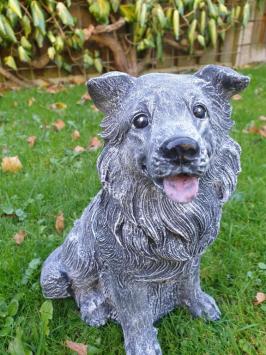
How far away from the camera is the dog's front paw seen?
1.92m

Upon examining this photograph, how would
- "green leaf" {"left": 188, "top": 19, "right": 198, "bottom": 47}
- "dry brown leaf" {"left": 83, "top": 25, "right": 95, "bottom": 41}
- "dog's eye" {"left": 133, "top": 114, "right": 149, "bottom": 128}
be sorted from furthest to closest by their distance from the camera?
"green leaf" {"left": 188, "top": 19, "right": 198, "bottom": 47} → "dry brown leaf" {"left": 83, "top": 25, "right": 95, "bottom": 41} → "dog's eye" {"left": 133, "top": 114, "right": 149, "bottom": 128}

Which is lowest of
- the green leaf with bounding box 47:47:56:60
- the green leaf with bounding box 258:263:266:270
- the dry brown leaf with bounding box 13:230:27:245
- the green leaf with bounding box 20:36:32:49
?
the green leaf with bounding box 258:263:266:270

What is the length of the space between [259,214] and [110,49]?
3546 millimetres

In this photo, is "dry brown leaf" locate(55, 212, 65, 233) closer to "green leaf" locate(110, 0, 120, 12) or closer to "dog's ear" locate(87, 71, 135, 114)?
"dog's ear" locate(87, 71, 135, 114)

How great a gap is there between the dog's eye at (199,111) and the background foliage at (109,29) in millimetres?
3891

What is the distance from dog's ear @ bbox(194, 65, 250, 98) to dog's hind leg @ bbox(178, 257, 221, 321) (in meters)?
0.91

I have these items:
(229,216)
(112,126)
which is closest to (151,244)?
(112,126)

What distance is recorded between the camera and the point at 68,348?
6.08 feet

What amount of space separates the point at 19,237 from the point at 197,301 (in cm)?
122

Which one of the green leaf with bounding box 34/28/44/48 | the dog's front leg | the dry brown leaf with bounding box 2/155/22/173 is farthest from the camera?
the green leaf with bounding box 34/28/44/48

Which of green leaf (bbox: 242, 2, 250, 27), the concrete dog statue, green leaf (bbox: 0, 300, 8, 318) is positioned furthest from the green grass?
green leaf (bbox: 242, 2, 250, 27)

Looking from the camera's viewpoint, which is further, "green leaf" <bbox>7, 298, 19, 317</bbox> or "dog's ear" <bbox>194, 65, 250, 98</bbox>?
"green leaf" <bbox>7, 298, 19, 317</bbox>

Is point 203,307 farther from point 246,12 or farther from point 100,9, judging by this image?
point 246,12

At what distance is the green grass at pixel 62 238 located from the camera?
1.88 meters
